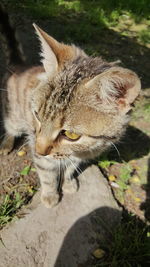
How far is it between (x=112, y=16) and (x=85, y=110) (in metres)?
4.71

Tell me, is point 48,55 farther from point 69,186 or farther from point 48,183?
point 69,186

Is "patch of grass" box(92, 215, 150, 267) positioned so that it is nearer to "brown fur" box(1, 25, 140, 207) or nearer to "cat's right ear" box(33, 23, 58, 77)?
"brown fur" box(1, 25, 140, 207)

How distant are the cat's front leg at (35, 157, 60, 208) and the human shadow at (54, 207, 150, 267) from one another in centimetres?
30

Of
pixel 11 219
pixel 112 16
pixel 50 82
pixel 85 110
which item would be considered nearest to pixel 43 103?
pixel 50 82

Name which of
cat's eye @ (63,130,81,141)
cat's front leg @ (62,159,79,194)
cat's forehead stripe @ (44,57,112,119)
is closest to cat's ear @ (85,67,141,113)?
cat's forehead stripe @ (44,57,112,119)

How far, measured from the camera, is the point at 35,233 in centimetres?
234

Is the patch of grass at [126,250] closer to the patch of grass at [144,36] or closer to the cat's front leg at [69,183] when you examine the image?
the cat's front leg at [69,183]

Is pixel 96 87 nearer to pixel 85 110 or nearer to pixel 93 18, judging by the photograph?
pixel 85 110

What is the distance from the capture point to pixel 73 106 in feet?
5.89

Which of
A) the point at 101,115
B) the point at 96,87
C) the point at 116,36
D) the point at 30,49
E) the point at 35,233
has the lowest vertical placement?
the point at 35,233

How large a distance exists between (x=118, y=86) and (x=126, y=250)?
142 centimetres

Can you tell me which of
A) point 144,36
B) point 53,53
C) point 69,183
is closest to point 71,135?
point 53,53

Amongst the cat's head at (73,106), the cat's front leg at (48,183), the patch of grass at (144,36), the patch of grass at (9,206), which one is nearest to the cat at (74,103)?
the cat's head at (73,106)

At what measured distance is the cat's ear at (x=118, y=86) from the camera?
1487 mm
